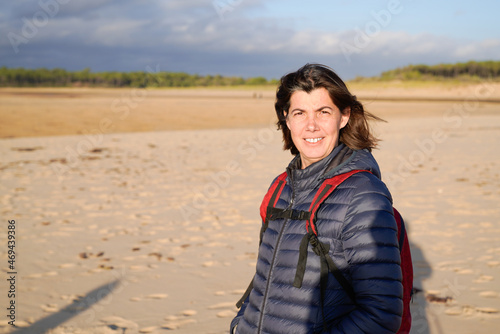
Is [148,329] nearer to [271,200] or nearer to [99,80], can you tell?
[271,200]

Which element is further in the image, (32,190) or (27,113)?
(27,113)

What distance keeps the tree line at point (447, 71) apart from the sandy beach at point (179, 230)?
6468 cm

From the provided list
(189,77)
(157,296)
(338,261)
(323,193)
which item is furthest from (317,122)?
(189,77)

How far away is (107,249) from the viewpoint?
595 centimetres

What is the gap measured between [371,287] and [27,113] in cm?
2742

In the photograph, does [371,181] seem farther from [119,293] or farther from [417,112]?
[417,112]

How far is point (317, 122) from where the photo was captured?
6.77ft

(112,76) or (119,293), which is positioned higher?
(112,76)

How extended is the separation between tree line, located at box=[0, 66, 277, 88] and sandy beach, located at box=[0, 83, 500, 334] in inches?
3001

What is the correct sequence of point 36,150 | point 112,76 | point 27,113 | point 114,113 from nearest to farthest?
point 36,150 < point 27,113 < point 114,113 < point 112,76

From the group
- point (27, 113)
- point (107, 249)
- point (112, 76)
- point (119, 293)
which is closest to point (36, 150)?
point (107, 249)

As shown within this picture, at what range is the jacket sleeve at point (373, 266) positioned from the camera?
166cm

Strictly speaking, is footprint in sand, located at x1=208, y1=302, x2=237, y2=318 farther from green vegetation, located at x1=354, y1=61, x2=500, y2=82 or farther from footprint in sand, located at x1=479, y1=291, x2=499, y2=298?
green vegetation, located at x1=354, y1=61, x2=500, y2=82

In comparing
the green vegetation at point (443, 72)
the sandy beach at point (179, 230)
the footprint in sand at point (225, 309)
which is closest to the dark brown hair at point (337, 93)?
the sandy beach at point (179, 230)
